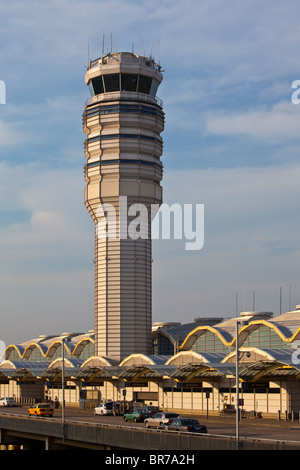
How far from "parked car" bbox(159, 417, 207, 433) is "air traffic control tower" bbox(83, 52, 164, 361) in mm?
54376

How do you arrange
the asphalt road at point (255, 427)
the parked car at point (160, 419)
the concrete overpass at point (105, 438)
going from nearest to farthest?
1. the concrete overpass at point (105, 438)
2. the asphalt road at point (255, 427)
3. the parked car at point (160, 419)

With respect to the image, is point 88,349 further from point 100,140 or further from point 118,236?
point 100,140

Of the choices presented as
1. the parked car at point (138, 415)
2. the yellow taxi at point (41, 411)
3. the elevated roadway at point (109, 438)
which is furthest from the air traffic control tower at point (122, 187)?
the parked car at point (138, 415)

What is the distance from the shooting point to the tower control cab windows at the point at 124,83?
117m

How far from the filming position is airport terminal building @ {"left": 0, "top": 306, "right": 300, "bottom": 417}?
74812 millimetres

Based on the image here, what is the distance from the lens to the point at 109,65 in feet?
380

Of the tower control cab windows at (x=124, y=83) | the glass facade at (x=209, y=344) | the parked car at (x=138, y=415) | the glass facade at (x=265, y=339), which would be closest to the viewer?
the parked car at (x=138, y=415)

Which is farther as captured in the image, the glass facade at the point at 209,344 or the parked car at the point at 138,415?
the glass facade at the point at 209,344

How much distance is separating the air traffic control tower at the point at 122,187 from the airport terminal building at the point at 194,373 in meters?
6.28

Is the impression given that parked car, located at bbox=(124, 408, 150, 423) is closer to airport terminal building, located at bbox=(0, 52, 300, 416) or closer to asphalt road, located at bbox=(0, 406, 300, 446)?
asphalt road, located at bbox=(0, 406, 300, 446)

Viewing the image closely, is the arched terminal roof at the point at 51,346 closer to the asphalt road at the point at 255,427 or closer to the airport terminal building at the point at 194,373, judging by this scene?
the airport terminal building at the point at 194,373

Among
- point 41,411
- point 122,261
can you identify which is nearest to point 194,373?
point 41,411

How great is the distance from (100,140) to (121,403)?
47.8 metres
